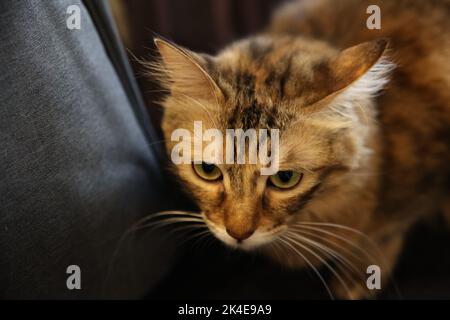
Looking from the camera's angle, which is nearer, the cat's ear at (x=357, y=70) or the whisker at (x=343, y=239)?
the cat's ear at (x=357, y=70)

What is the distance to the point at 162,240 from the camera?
103 centimetres

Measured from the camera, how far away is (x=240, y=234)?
0.78m

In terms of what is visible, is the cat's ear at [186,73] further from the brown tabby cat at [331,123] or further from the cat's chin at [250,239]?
the cat's chin at [250,239]

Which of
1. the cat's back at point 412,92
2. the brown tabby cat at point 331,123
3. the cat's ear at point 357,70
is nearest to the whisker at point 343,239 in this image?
the brown tabby cat at point 331,123

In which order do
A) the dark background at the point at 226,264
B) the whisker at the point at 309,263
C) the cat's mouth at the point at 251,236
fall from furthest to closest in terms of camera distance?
the dark background at the point at 226,264 → the whisker at the point at 309,263 → the cat's mouth at the point at 251,236

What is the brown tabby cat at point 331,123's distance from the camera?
2.50 feet

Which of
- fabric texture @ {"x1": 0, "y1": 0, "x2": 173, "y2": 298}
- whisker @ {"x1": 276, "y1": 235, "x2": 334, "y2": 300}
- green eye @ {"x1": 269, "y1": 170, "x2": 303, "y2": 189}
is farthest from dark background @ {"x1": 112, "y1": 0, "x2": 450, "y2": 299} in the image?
green eye @ {"x1": 269, "y1": 170, "x2": 303, "y2": 189}

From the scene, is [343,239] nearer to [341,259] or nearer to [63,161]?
[341,259]

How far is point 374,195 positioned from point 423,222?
13.5 inches

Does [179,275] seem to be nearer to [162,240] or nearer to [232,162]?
[162,240]

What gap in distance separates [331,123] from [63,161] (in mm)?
474

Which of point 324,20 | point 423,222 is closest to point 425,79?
point 324,20

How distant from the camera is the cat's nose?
782mm

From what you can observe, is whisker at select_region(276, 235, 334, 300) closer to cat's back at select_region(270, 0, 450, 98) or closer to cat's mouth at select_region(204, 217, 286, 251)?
cat's mouth at select_region(204, 217, 286, 251)
